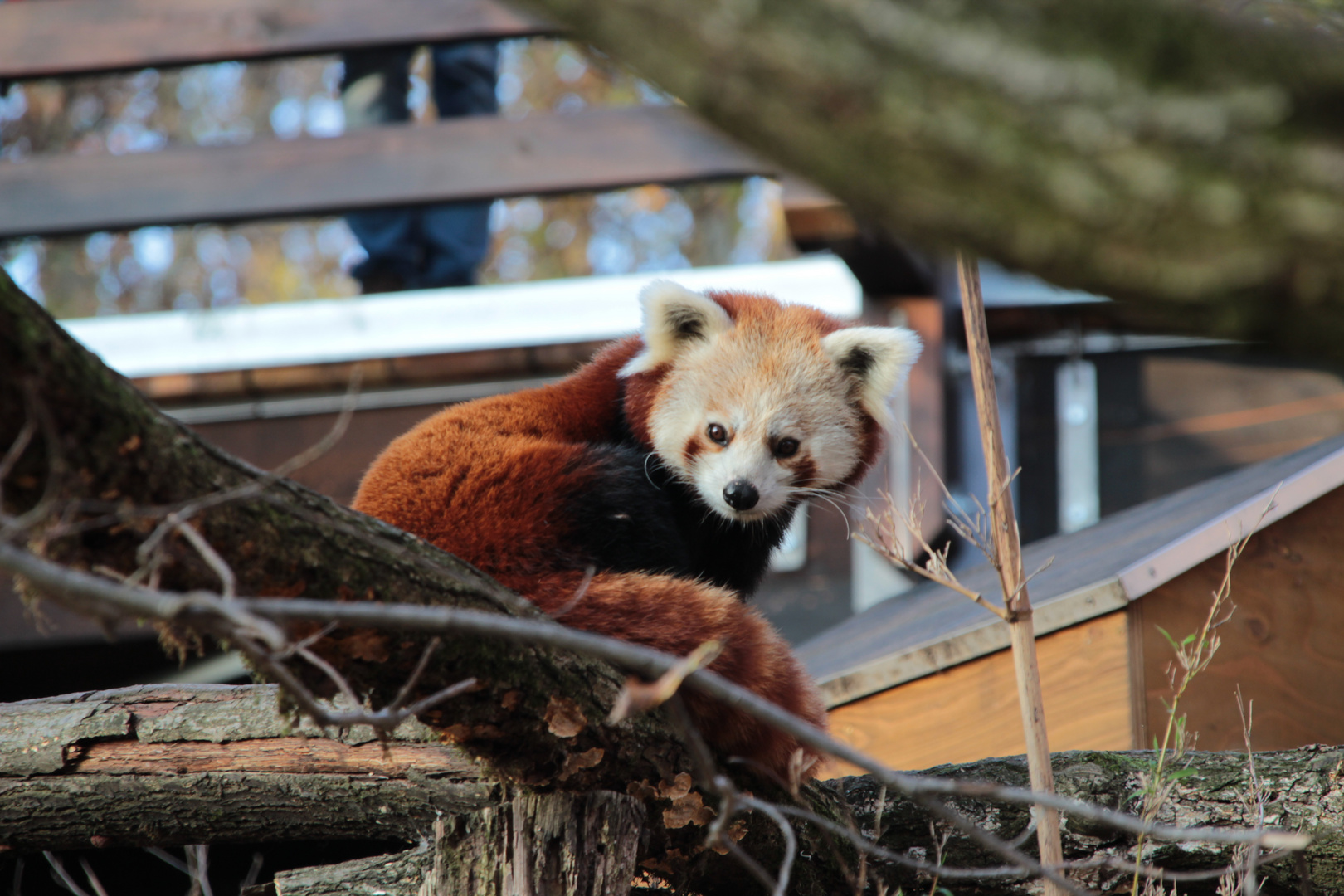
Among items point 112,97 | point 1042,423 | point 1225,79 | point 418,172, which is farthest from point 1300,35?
point 112,97

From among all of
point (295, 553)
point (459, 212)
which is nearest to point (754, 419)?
point (295, 553)

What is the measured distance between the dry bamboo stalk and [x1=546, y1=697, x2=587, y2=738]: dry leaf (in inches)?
31.5

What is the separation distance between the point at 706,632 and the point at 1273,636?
1.80 meters

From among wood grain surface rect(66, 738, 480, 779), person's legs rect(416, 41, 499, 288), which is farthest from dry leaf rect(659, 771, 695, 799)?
person's legs rect(416, 41, 499, 288)

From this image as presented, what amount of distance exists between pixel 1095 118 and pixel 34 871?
4.81m

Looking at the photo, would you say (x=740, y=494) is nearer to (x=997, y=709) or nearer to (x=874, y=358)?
(x=874, y=358)

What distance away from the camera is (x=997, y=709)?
306 centimetres

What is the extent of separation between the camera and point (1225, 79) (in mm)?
759

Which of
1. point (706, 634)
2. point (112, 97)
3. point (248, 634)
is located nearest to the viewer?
point (248, 634)

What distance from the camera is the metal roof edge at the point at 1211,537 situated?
281cm

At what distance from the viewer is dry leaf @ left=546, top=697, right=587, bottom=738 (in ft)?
5.80

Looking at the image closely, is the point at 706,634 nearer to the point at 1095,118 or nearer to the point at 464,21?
the point at 1095,118

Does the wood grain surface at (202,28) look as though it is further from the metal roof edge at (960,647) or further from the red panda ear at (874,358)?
the metal roof edge at (960,647)

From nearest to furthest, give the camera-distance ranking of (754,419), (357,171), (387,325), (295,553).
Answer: (295,553) < (754,419) < (357,171) < (387,325)
